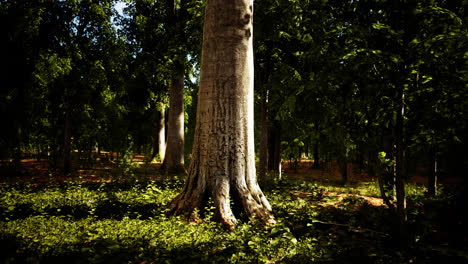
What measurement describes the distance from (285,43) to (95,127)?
1212cm

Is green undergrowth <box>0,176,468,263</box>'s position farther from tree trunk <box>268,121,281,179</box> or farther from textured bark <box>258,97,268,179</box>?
tree trunk <box>268,121,281,179</box>

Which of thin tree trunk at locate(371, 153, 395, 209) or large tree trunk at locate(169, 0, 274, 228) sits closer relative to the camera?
thin tree trunk at locate(371, 153, 395, 209)

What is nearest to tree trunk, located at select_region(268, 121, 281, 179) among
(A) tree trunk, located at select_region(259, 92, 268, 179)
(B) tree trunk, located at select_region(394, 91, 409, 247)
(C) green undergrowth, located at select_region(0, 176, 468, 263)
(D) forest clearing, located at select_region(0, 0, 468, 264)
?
(A) tree trunk, located at select_region(259, 92, 268, 179)

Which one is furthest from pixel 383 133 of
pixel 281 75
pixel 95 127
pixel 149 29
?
pixel 95 127

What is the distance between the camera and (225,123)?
498 centimetres

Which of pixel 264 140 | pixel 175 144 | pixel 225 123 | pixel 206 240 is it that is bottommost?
pixel 206 240

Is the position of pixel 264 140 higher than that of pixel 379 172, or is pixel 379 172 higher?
pixel 264 140

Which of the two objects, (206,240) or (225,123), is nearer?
(206,240)

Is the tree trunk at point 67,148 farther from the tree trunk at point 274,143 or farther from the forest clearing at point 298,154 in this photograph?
the tree trunk at point 274,143

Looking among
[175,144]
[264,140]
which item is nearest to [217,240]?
[264,140]

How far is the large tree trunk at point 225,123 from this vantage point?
4.95 meters

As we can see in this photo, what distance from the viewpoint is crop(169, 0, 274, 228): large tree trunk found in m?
4.95

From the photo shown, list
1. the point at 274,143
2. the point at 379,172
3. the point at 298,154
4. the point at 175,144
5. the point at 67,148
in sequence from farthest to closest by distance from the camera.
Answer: the point at 274,143
the point at 175,144
the point at 67,148
the point at 298,154
the point at 379,172

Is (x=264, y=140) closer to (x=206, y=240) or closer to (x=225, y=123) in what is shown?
(x=225, y=123)
